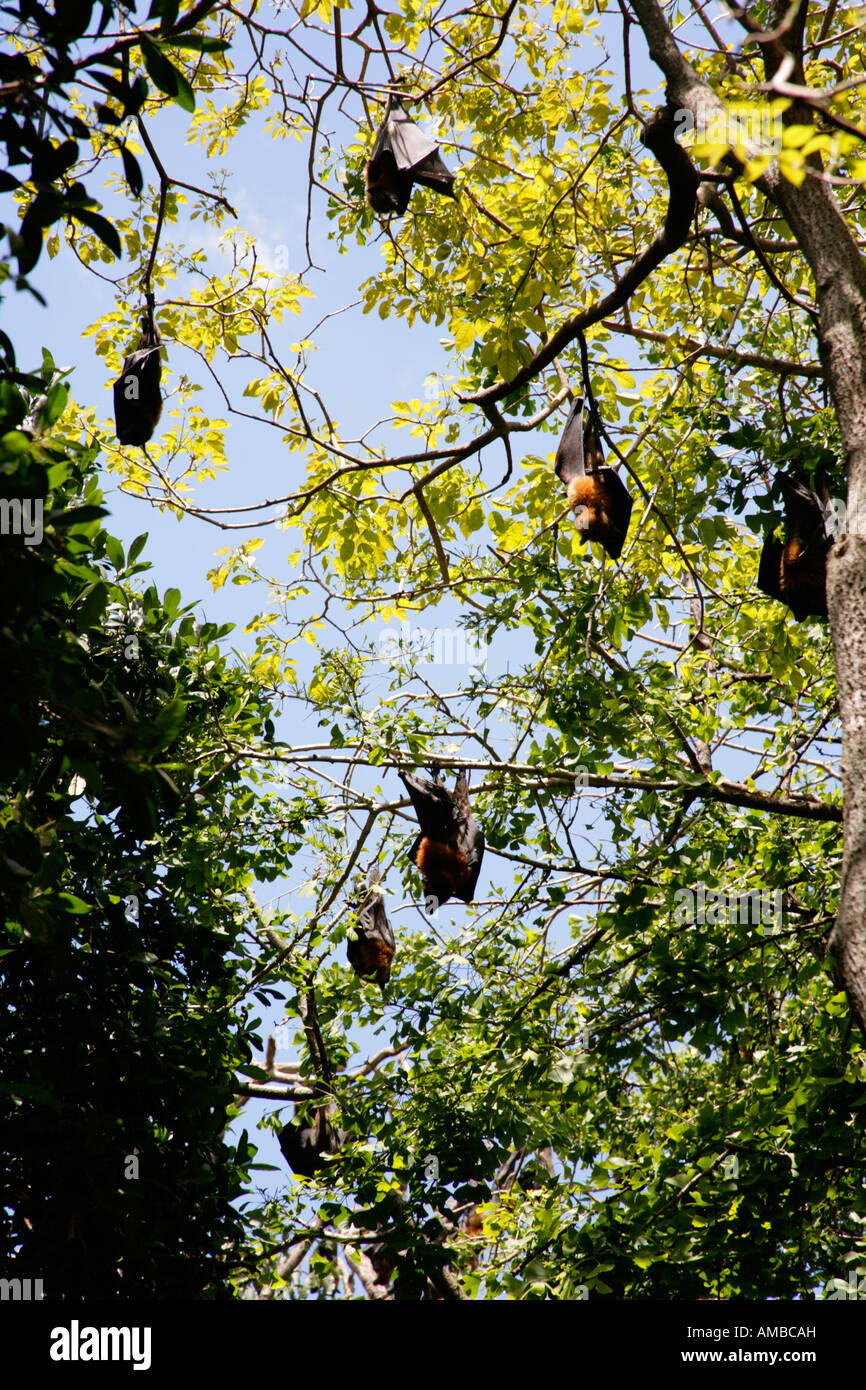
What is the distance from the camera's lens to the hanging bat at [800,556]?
169 inches

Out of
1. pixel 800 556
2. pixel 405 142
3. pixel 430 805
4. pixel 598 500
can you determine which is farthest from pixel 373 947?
pixel 405 142

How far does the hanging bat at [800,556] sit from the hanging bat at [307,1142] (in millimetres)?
3616

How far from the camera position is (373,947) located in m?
5.91

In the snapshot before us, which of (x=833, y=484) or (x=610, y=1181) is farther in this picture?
(x=833, y=484)

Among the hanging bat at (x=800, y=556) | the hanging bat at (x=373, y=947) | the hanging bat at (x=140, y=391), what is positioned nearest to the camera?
the hanging bat at (x=800, y=556)

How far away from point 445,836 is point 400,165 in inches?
120

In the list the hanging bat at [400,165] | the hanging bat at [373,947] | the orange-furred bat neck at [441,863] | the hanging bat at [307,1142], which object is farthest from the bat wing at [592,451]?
the hanging bat at [307,1142]

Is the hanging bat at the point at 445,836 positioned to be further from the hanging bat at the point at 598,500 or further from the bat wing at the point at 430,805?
the hanging bat at the point at 598,500

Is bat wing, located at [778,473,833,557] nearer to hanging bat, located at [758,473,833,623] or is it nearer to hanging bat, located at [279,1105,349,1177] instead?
hanging bat, located at [758,473,833,623]

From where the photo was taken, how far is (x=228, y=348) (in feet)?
17.5

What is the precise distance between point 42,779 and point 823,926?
337 cm

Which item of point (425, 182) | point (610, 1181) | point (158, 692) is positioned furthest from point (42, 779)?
point (425, 182)

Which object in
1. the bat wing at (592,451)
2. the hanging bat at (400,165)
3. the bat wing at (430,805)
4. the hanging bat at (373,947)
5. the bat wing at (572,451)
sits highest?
the hanging bat at (400,165)
